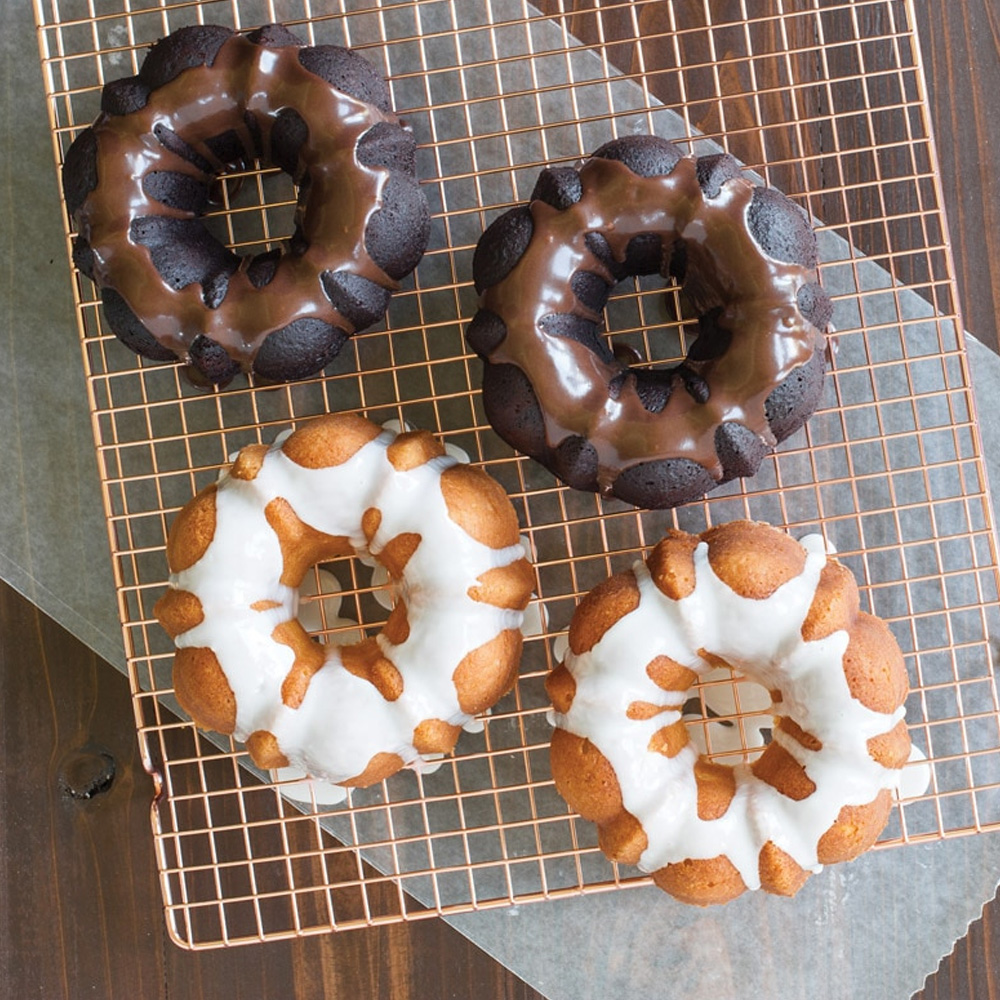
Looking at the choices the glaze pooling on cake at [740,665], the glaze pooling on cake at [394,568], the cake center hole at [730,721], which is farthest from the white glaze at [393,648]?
the cake center hole at [730,721]

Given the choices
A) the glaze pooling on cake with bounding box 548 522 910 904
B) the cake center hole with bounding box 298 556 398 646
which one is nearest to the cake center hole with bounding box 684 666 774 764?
the glaze pooling on cake with bounding box 548 522 910 904

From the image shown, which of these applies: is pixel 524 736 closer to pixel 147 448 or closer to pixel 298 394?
pixel 298 394

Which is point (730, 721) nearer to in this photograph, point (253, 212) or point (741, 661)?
point (741, 661)

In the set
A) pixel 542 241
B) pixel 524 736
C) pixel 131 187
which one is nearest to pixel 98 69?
pixel 131 187

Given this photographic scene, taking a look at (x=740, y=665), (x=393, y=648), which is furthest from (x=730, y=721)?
(x=393, y=648)

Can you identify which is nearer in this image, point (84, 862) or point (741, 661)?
point (741, 661)

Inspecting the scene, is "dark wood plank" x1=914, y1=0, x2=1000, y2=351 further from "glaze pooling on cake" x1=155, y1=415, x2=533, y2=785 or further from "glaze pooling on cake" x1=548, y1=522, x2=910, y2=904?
"glaze pooling on cake" x1=155, y1=415, x2=533, y2=785

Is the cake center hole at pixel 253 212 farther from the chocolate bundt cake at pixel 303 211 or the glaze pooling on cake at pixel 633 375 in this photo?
the glaze pooling on cake at pixel 633 375
